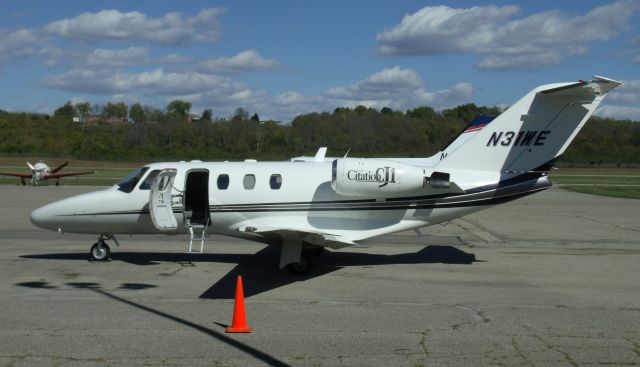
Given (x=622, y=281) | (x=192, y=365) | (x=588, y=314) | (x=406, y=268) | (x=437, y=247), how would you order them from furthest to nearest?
(x=437, y=247) < (x=406, y=268) < (x=622, y=281) < (x=588, y=314) < (x=192, y=365)

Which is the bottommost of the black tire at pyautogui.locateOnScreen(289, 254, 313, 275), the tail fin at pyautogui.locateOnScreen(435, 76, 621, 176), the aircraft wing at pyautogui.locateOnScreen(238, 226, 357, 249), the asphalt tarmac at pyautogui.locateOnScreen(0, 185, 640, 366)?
the asphalt tarmac at pyautogui.locateOnScreen(0, 185, 640, 366)

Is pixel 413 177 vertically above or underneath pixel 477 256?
above

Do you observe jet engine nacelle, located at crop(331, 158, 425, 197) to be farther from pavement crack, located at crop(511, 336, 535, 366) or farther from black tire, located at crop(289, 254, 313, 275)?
pavement crack, located at crop(511, 336, 535, 366)

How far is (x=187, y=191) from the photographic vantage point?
14.7 m

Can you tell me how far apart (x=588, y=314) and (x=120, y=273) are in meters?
9.01

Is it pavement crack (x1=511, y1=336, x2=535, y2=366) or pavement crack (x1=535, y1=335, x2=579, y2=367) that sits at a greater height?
pavement crack (x1=535, y1=335, x2=579, y2=367)

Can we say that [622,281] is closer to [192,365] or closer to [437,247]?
[437,247]

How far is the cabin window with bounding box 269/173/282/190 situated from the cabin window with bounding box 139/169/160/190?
256cm

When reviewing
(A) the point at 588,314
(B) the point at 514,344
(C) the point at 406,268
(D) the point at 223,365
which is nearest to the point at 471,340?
(B) the point at 514,344

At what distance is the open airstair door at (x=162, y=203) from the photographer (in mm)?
13977

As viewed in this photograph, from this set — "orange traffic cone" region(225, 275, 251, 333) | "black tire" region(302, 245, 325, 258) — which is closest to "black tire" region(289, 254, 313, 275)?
"black tire" region(302, 245, 325, 258)

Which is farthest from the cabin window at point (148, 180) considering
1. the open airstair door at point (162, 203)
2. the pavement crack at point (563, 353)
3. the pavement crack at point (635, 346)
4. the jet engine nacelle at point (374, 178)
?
the pavement crack at point (635, 346)

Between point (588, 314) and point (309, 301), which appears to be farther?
point (309, 301)

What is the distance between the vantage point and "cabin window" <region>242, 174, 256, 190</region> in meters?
14.2
